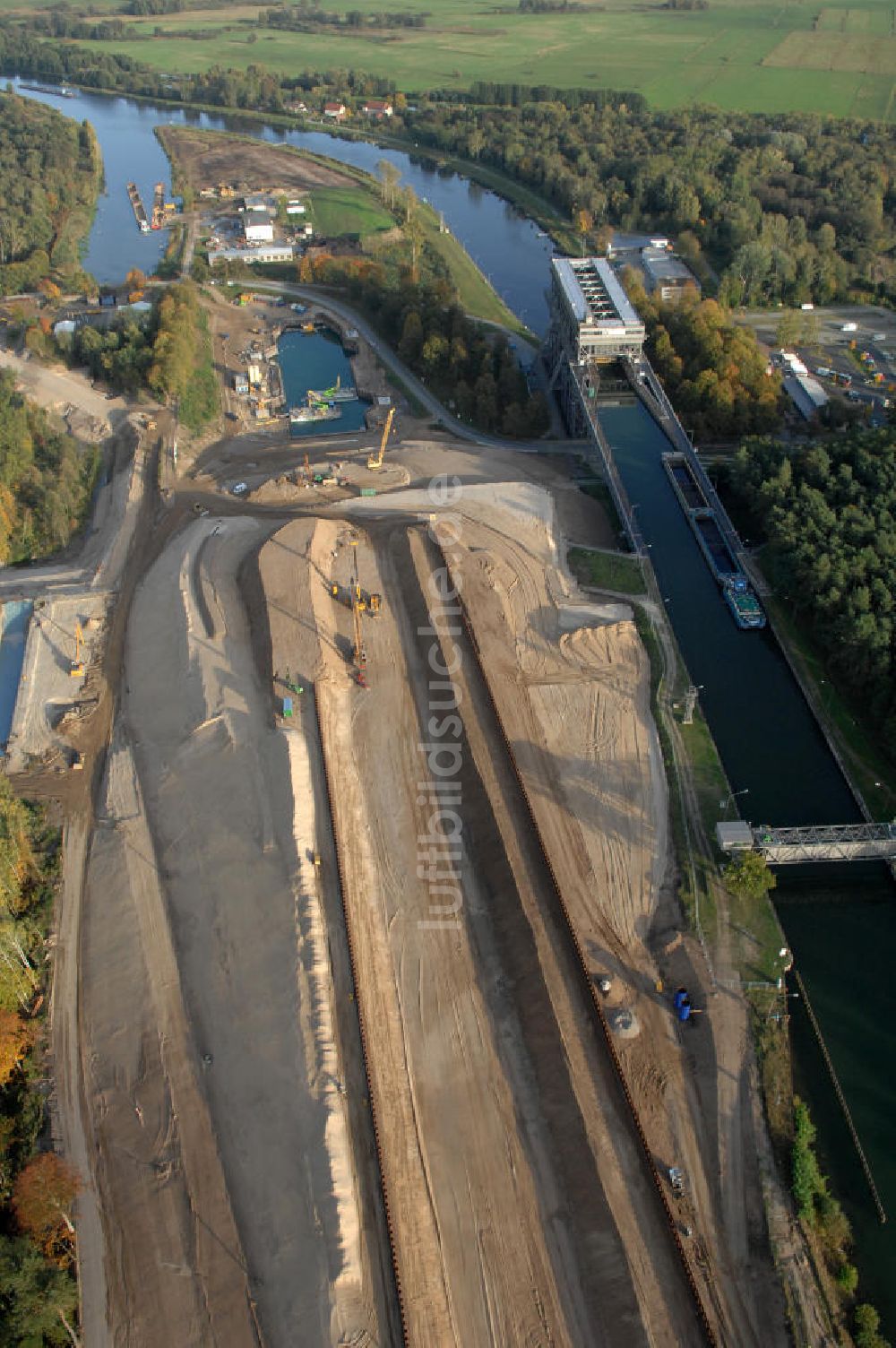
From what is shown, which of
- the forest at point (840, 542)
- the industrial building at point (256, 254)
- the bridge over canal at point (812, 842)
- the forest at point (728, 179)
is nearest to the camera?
the bridge over canal at point (812, 842)

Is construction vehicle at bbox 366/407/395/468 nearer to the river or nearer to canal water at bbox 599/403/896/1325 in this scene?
the river

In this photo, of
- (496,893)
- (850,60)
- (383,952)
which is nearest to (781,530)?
(496,893)

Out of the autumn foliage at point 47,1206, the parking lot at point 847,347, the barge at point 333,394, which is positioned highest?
the parking lot at point 847,347

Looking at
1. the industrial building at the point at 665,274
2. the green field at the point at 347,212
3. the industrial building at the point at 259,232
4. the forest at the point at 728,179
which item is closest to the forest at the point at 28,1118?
the industrial building at the point at 665,274

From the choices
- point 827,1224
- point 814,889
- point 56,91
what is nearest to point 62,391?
point 814,889

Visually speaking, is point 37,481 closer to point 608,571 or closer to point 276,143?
point 608,571

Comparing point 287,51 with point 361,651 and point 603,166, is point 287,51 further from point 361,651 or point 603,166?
point 361,651

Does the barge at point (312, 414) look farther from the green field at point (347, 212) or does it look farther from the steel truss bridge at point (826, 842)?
the steel truss bridge at point (826, 842)
